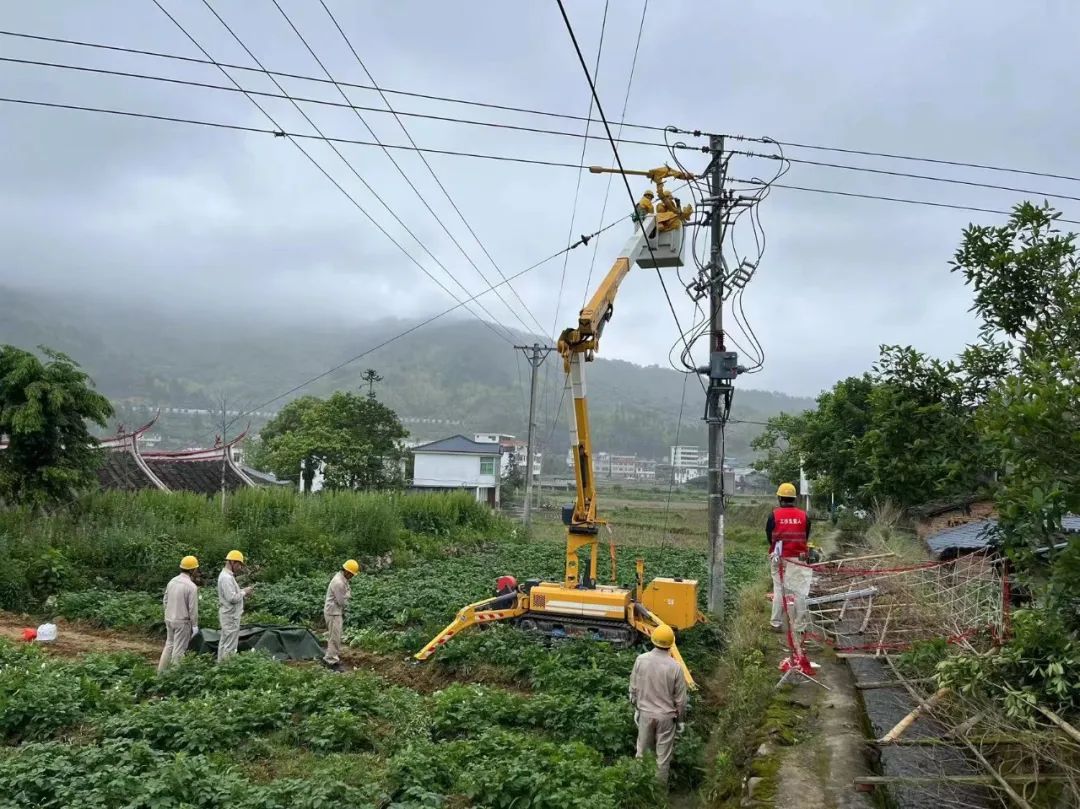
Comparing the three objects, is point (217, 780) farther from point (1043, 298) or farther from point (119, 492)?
point (119, 492)

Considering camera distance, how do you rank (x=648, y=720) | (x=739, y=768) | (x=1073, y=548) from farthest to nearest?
(x=648, y=720)
(x=739, y=768)
(x=1073, y=548)

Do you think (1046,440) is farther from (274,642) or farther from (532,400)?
(532,400)

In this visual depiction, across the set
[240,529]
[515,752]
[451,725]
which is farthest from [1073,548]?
[240,529]

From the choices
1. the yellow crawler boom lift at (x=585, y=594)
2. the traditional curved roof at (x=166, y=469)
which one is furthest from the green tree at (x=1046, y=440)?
the traditional curved roof at (x=166, y=469)

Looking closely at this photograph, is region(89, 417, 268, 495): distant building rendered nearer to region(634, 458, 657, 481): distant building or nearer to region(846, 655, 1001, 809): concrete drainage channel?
region(846, 655, 1001, 809): concrete drainage channel

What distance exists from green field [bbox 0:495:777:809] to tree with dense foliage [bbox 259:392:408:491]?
2730 centimetres

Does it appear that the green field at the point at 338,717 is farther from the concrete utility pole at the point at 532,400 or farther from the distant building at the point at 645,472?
the distant building at the point at 645,472

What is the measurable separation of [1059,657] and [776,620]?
226 inches

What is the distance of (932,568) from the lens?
1023 centimetres

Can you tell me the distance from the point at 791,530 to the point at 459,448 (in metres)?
61.4

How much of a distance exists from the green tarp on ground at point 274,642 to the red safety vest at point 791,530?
24.1 ft

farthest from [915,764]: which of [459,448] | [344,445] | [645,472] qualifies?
[645,472]

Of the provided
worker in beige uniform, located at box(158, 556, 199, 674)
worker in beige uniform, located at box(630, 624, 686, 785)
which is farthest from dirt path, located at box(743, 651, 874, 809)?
worker in beige uniform, located at box(158, 556, 199, 674)

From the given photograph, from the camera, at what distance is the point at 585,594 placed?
12.7 metres
